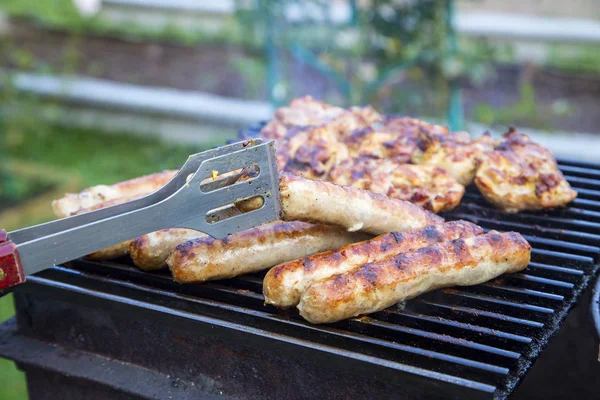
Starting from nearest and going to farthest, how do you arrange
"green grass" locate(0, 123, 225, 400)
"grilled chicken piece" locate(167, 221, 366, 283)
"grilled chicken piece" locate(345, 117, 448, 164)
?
1. "grilled chicken piece" locate(167, 221, 366, 283)
2. "grilled chicken piece" locate(345, 117, 448, 164)
3. "green grass" locate(0, 123, 225, 400)

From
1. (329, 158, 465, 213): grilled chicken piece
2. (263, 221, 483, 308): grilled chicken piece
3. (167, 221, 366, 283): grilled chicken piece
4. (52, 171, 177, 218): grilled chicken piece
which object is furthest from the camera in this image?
(329, 158, 465, 213): grilled chicken piece

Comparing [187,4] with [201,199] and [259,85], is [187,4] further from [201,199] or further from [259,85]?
[201,199]

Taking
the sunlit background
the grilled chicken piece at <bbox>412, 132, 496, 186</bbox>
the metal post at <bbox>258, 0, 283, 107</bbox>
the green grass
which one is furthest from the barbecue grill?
the green grass

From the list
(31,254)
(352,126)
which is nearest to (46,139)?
(352,126)

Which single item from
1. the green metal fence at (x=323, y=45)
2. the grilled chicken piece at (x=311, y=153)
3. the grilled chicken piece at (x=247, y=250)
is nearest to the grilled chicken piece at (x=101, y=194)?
the grilled chicken piece at (x=247, y=250)

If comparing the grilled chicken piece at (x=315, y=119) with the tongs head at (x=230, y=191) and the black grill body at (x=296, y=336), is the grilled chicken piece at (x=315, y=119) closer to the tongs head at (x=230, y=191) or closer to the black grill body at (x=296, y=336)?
the black grill body at (x=296, y=336)

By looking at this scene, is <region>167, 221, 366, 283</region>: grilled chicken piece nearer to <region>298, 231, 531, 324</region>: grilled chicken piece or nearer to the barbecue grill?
the barbecue grill
